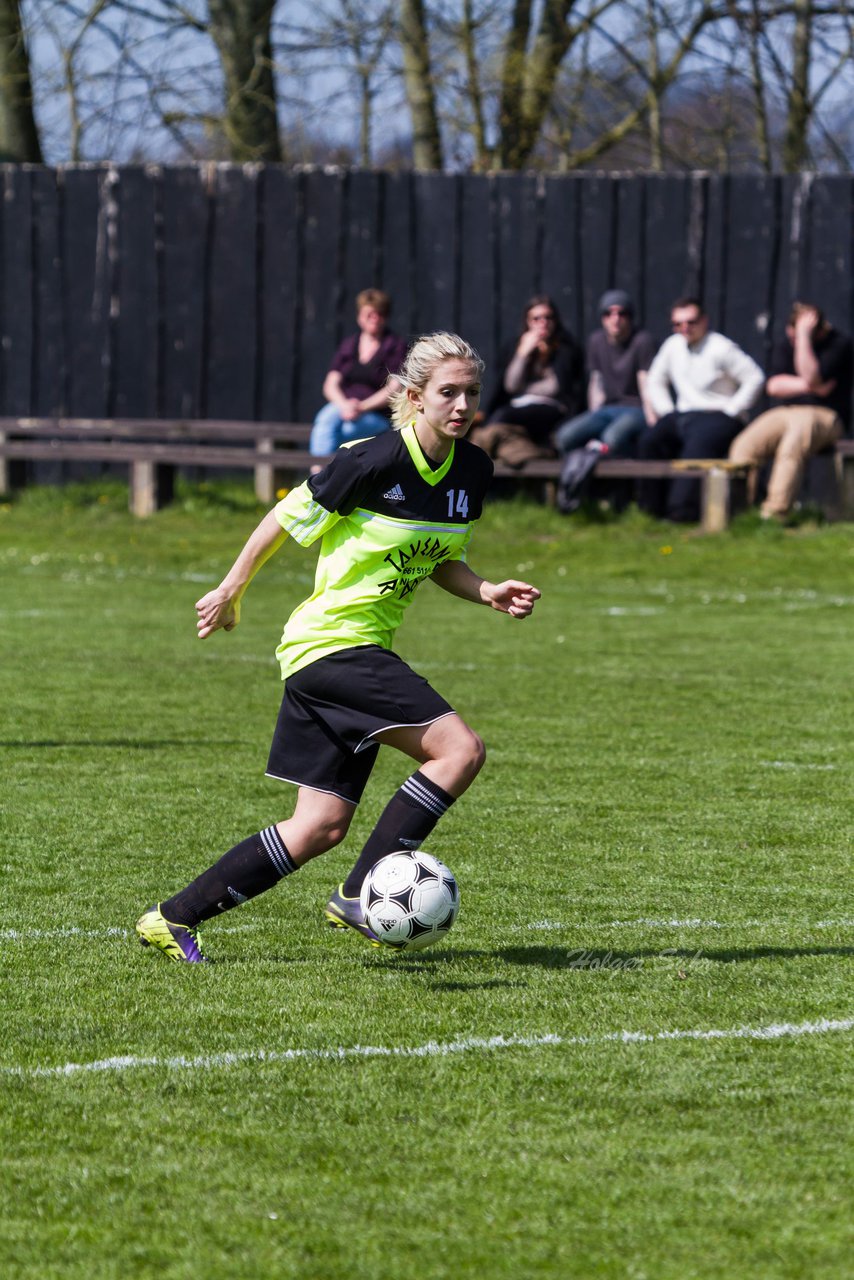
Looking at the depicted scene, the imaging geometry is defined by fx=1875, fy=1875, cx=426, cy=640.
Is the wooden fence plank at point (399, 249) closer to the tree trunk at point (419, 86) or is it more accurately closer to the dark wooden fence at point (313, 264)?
the dark wooden fence at point (313, 264)

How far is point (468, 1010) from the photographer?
171 inches

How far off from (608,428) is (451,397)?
36.8 feet

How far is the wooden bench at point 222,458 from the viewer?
15734 millimetres

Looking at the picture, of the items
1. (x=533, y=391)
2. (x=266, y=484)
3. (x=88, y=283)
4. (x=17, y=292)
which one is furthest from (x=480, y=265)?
(x=17, y=292)

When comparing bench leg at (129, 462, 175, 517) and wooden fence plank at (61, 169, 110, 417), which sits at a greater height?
wooden fence plank at (61, 169, 110, 417)

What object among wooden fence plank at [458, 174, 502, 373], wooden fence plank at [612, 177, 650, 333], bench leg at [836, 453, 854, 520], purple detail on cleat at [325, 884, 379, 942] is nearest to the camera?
purple detail on cleat at [325, 884, 379, 942]

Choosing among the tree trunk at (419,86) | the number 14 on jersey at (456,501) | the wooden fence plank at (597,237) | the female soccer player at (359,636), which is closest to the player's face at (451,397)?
the female soccer player at (359,636)

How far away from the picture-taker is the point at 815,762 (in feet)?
25.5

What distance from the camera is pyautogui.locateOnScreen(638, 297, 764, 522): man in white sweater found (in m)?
15.2

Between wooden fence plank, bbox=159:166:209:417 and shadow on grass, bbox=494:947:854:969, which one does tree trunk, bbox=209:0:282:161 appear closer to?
wooden fence plank, bbox=159:166:209:417

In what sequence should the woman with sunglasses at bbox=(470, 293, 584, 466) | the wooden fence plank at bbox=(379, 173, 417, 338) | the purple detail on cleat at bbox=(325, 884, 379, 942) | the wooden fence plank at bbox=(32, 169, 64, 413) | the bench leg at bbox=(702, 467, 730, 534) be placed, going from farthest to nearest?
the wooden fence plank at bbox=(32, 169, 64, 413), the wooden fence plank at bbox=(379, 173, 417, 338), the woman with sunglasses at bbox=(470, 293, 584, 466), the bench leg at bbox=(702, 467, 730, 534), the purple detail on cleat at bbox=(325, 884, 379, 942)

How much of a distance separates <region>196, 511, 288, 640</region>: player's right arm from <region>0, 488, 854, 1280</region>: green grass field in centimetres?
88

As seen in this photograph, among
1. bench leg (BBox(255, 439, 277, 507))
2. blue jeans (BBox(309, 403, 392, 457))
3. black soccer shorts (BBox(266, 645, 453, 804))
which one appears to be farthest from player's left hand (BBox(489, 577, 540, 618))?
bench leg (BBox(255, 439, 277, 507))

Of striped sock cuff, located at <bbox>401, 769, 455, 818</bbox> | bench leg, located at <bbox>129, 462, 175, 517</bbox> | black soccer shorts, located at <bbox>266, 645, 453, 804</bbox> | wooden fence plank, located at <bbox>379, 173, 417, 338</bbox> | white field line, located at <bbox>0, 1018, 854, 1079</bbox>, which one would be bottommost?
bench leg, located at <bbox>129, 462, 175, 517</bbox>
